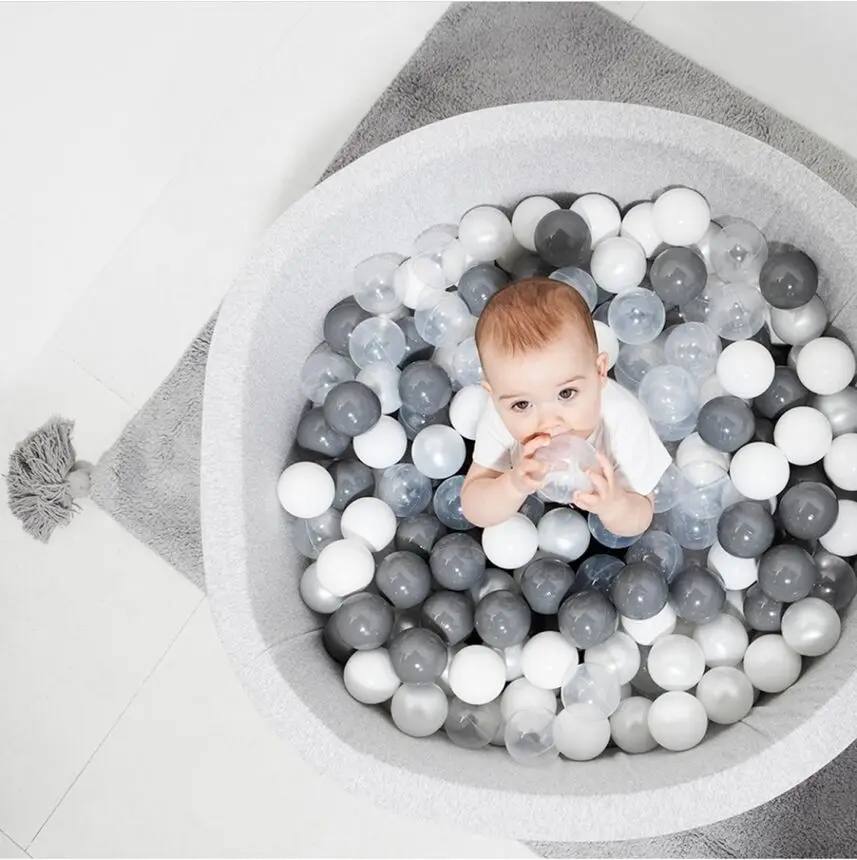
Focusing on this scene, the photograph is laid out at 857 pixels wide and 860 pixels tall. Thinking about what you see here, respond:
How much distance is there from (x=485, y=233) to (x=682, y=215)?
0.82 feet

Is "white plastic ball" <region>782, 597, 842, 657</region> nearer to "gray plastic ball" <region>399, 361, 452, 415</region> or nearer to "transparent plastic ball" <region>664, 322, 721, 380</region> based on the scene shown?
"transparent plastic ball" <region>664, 322, 721, 380</region>

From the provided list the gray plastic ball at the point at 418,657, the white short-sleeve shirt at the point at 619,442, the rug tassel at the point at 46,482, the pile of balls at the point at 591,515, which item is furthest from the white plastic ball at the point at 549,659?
the rug tassel at the point at 46,482

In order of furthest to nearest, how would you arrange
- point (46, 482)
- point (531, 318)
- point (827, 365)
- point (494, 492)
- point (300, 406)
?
point (46, 482), point (300, 406), point (827, 365), point (494, 492), point (531, 318)

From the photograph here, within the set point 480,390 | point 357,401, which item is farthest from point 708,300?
point 357,401

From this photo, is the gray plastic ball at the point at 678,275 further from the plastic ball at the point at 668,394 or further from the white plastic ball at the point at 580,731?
the white plastic ball at the point at 580,731

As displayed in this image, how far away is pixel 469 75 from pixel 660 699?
0.94m

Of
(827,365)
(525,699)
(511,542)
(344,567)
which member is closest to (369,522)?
(344,567)

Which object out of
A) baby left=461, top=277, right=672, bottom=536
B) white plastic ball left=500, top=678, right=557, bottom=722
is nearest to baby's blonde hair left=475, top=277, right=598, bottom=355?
baby left=461, top=277, right=672, bottom=536

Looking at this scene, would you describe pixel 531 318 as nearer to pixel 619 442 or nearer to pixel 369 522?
pixel 619 442

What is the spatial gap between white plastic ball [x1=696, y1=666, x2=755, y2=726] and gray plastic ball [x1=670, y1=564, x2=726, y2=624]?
69 mm

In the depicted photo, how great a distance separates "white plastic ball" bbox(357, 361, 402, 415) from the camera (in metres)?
1.37

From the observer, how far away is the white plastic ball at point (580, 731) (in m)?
1.23

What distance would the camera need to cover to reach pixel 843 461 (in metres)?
1.28

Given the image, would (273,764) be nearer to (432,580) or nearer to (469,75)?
(432,580)
